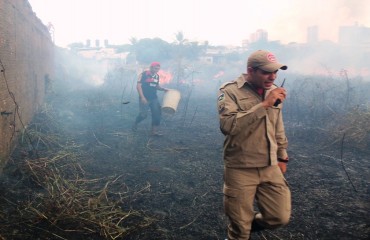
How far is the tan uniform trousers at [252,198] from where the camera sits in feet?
8.27

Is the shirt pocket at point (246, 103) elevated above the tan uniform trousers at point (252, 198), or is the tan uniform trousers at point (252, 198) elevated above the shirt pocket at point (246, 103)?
the shirt pocket at point (246, 103)

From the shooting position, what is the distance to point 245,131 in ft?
8.35

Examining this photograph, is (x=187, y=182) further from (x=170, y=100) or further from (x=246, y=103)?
(x=170, y=100)

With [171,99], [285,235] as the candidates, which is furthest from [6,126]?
[285,235]

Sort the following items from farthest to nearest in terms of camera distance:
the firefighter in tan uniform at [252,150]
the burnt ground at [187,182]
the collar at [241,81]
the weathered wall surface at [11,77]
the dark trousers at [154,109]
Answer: the dark trousers at [154,109], the weathered wall surface at [11,77], the burnt ground at [187,182], the collar at [241,81], the firefighter in tan uniform at [252,150]

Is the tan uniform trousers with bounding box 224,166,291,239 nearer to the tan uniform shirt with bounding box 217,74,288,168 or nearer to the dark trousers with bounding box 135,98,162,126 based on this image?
the tan uniform shirt with bounding box 217,74,288,168

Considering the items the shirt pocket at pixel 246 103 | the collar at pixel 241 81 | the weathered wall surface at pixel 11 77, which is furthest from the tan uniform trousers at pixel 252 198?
the weathered wall surface at pixel 11 77

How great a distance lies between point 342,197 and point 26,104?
7.28m

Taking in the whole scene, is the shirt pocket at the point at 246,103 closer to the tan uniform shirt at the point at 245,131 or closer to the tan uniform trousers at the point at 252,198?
the tan uniform shirt at the point at 245,131

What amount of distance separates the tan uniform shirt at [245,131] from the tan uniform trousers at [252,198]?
9 centimetres

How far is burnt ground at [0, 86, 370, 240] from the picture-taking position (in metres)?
3.42

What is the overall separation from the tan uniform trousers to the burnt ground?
78 cm

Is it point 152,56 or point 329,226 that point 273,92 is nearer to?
point 329,226

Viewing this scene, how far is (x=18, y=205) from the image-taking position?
386 centimetres
